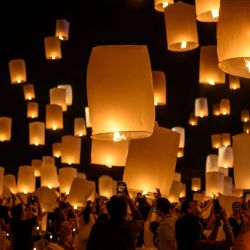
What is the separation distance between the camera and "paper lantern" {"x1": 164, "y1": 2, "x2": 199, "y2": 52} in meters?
6.21

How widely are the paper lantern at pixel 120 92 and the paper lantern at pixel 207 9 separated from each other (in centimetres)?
94

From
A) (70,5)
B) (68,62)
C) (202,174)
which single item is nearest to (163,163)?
(70,5)

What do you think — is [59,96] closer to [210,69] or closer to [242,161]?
[210,69]

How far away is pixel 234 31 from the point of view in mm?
3301

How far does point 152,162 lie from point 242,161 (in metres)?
1.07

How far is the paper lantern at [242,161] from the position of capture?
5562 mm

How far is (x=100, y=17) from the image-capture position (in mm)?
13359

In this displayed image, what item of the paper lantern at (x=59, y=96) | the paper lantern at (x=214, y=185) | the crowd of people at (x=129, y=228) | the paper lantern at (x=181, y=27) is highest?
the paper lantern at (x=59, y=96)

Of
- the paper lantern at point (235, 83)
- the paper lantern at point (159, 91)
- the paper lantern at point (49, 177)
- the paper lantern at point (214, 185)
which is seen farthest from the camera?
the paper lantern at point (235, 83)

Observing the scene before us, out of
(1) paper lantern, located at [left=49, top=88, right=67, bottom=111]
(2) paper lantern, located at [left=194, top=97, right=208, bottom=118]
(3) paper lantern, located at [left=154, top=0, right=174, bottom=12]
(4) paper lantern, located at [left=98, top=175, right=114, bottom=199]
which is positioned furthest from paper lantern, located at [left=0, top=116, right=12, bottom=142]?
(3) paper lantern, located at [left=154, top=0, right=174, bottom=12]

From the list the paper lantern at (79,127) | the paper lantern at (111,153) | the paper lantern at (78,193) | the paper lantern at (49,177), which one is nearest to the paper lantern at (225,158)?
the paper lantern at (49,177)

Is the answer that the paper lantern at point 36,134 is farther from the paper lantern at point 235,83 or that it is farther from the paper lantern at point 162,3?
the paper lantern at point 162,3

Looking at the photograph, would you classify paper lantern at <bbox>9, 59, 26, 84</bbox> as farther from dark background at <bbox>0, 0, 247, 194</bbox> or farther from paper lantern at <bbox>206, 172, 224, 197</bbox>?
paper lantern at <bbox>206, 172, 224, 197</bbox>

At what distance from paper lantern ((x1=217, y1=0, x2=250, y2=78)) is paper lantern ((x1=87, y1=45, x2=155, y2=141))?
921 millimetres
